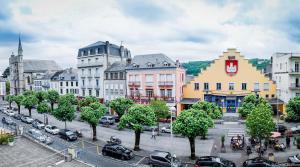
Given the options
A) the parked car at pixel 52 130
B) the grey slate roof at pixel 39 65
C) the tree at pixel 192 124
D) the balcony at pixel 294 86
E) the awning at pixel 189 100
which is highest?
the grey slate roof at pixel 39 65

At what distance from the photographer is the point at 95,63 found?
7675cm

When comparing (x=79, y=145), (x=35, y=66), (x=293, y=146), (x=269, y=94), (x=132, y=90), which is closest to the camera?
(x=293, y=146)

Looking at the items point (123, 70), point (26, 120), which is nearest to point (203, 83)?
point (123, 70)

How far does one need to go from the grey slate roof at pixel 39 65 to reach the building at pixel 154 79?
6395 cm

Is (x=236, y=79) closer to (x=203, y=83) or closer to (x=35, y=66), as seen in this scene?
(x=203, y=83)

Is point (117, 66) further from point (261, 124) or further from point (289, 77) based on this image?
point (261, 124)

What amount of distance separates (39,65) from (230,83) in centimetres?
8528

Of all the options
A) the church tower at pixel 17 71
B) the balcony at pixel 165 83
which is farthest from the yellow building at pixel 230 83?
the church tower at pixel 17 71

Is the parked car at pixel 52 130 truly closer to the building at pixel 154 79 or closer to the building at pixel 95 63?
the building at pixel 154 79

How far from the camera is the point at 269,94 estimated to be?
6266 cm

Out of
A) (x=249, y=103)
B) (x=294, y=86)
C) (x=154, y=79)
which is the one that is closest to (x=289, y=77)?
(x=294, y=86)

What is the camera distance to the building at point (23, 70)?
382ft

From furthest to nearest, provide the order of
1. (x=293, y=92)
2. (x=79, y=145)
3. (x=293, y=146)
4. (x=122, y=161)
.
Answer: (x=293, y=92) → (x=79, y=145) → (x=293, y=146) → (x=122, y=161)

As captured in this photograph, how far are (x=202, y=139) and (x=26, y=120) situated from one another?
3695cm
